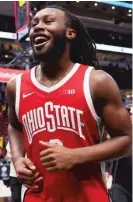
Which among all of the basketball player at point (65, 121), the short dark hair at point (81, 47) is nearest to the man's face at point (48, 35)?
the basketball player at point (65, 121)

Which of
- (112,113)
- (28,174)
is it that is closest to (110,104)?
(112,113)

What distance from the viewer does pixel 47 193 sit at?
1.44m

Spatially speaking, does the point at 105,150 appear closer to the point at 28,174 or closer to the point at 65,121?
the point at 65,121

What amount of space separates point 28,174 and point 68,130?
222 mm

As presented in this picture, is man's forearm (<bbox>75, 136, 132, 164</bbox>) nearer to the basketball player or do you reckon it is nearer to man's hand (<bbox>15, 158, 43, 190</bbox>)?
the basketball player

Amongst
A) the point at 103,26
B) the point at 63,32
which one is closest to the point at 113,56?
the point at 103,26

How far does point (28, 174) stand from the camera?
1.41m

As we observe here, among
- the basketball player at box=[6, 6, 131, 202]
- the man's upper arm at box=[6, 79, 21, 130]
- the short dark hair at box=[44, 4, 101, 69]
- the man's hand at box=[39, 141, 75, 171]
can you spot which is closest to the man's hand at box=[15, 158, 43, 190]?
the basketball player at box=[6, 6, 131, 202]

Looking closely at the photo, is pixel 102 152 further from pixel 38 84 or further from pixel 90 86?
pixel 38 84

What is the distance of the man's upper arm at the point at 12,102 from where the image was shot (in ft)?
5.19

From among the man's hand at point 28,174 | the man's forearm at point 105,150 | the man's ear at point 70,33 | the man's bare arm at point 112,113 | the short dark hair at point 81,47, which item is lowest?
the man's hand at point 28,174

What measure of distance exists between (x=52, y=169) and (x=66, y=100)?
0.27m

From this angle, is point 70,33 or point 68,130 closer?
point 68,130

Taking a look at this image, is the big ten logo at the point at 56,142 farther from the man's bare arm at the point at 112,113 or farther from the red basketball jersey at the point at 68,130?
the man's bare arm at the point at 112,113
